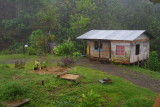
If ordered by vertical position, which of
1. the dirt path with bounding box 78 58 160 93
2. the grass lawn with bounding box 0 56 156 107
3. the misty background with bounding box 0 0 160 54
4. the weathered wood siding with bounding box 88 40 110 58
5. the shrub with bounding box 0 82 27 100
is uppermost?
the misty background with bounding box 0 0 160 54

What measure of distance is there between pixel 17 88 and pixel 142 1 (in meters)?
30.7

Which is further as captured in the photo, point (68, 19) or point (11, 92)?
point (68, 19)

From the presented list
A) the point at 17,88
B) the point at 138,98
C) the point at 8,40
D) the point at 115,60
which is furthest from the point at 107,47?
the point at 8,40

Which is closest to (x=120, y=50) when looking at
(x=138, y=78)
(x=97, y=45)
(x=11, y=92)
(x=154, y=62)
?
(x=97, y=45)

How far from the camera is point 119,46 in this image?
16047mm

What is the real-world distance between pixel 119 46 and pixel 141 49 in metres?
2.21

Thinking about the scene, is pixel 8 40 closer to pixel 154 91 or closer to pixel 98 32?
pixel 98 32

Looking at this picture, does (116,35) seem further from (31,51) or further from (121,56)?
(31,51)

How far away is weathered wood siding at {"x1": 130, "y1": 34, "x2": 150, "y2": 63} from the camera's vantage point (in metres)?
15.8

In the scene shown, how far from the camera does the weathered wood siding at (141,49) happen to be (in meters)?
15.8

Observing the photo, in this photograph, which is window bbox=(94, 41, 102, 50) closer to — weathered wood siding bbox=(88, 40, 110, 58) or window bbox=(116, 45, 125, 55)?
weathered wood siding bbox=(88, 40, 110, 58)

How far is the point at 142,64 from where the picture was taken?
1722 centimetres

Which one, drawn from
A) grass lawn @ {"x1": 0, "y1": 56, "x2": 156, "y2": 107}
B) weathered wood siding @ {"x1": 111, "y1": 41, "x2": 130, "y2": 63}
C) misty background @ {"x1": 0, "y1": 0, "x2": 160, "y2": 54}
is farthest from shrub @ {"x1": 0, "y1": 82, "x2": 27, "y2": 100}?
misty background @ {"x1": 0, "y1": 0, "x2": 160, "y2": 54}

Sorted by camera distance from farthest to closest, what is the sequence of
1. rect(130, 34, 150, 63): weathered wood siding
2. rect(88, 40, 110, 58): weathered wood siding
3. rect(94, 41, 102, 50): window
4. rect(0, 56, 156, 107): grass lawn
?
rect(94, 41, 102, 50): window → rect(88, 40, 110, 58): weathered wood siding → rect(130, 34, 150, 63): weathered wood siding → rect(0, 56, 156, 107): grass lawn
